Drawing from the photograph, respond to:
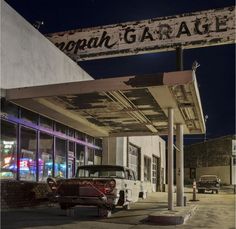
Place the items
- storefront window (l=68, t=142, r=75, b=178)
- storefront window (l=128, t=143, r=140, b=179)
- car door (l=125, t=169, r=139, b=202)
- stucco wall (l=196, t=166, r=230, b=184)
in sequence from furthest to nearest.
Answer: stucco wall (l=196, t=166, r=230, b=184)
storefront window (l=128, t=143, r=140, b=179)
storefront window (l=68, t=142, r=75, b=178)
car door (l=125, t=169, r=139, b=202)

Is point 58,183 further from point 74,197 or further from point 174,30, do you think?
point 174,30

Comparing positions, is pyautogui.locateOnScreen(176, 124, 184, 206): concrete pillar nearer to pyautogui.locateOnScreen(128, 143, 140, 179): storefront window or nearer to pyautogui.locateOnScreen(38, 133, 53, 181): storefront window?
pyautogui.locateOnScreen(38, 133, 53, 181): storefront window

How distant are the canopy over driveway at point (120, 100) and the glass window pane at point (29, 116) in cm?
30

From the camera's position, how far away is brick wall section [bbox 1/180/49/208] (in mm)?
15115

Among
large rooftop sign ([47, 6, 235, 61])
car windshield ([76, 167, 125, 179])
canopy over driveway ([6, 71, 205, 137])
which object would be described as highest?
large rooftop sign ([47, 6, 235, 61])

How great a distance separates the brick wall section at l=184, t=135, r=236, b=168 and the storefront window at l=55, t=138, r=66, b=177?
43.2 m

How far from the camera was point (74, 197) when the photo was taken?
547 inches

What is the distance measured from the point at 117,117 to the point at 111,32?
141 inches

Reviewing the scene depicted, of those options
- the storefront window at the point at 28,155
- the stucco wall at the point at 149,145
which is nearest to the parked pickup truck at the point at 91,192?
the storefront window at the point at 28,155

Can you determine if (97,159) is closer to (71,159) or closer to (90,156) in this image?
(90,156)

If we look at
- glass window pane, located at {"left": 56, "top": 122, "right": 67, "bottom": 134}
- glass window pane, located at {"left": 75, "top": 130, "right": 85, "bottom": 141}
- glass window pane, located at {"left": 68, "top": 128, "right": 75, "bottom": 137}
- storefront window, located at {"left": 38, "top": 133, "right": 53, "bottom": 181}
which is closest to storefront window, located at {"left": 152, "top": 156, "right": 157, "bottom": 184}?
glass window pane, located at {"left": 75, "top": 130, "right": 85, "bottom": 141}

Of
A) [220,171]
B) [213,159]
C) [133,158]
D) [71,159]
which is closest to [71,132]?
[71,159]

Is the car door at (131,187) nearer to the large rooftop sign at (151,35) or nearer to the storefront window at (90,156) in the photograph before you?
the large rooftop sign at (151,35)

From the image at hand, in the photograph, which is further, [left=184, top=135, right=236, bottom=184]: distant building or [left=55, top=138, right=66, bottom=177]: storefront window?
[left=184, top=135, right=236, bottom=184]: distant building
